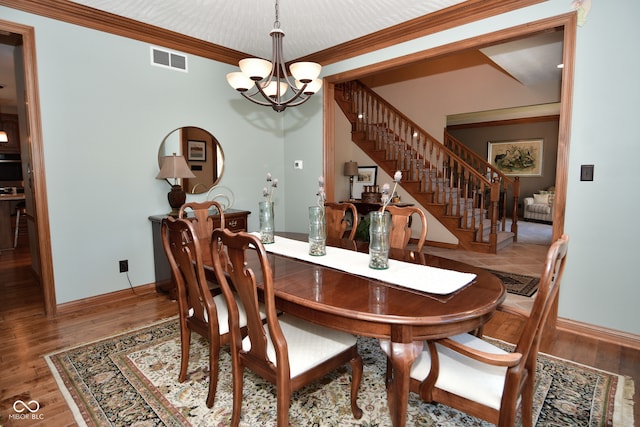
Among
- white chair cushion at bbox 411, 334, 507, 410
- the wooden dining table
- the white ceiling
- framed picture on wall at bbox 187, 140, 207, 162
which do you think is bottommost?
white chair cushion at bbox 411, 334, 507, 410

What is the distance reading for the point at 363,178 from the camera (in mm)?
6297

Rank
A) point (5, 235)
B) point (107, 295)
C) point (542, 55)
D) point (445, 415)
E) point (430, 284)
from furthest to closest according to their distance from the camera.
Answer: point (5, 235) → point (542, 55) → point (107, 295) → point (445, 415) → point (430, 284)

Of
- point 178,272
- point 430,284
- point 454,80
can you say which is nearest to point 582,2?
point 430,284

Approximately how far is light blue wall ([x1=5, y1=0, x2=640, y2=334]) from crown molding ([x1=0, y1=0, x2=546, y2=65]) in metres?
0.07

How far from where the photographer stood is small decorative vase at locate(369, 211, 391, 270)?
169cm

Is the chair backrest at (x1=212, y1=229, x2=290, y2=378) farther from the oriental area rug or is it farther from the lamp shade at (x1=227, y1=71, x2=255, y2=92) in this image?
the lamp shade at (x1=227, y1=71, x2=255, y2=92)

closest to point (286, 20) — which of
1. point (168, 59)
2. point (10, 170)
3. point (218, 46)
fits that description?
point (218, 46)

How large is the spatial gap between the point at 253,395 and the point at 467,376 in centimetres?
114

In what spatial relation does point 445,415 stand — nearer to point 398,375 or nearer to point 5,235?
point 398,375

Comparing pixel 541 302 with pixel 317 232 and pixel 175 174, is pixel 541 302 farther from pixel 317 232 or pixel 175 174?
pixel 175 174

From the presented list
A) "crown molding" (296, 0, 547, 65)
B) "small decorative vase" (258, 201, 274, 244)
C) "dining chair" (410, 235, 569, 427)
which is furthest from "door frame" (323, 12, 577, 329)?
"small decorative vase" (258, 201, 274, 244)

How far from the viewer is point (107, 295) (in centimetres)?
325

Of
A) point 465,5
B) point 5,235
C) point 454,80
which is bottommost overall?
point 5,235

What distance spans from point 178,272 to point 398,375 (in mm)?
1286
